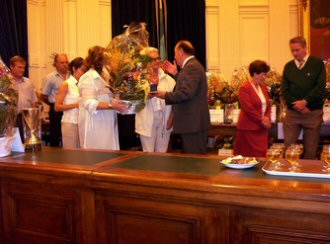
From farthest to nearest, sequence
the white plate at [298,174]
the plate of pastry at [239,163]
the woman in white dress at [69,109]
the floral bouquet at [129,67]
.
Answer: the woman in white dress at [69,109]
the floral bouquet at [129,67]
the plate of pastry at [239,163]
the white plate at [298,174]

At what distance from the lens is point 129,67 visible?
2379 millimetres

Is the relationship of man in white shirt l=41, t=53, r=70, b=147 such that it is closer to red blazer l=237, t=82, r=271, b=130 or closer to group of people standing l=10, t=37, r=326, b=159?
group of people standing l=10, t=37, r=326, b=159

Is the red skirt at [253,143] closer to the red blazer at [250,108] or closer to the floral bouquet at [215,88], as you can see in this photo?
the red blazer at [250,108]

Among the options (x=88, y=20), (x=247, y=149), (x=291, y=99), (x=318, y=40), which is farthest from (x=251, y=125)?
(x=88, y=20)

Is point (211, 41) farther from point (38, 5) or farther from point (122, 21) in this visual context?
point (38, 5)

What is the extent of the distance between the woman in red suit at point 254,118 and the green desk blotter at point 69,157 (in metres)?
1.86

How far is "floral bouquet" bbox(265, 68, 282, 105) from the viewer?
4348 millimetres

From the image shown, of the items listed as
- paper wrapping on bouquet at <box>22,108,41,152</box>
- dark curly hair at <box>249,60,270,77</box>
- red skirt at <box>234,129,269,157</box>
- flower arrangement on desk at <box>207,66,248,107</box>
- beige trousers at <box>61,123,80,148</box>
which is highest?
dark curly hair at <box>249,60,270,77</box>

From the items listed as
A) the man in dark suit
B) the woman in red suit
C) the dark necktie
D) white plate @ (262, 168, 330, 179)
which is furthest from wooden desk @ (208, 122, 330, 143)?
white plate @ (262, 168, 330, 179)

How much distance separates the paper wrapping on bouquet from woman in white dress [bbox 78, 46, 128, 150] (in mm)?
510

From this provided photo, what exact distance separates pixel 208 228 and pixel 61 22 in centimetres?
533

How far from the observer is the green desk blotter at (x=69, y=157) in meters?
2.08

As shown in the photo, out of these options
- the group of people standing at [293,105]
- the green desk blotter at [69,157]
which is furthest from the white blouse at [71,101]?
the group of people standing at [293,105]

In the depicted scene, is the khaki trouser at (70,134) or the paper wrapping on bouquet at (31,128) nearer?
the paper wrapping on bouquet at (31,128)
